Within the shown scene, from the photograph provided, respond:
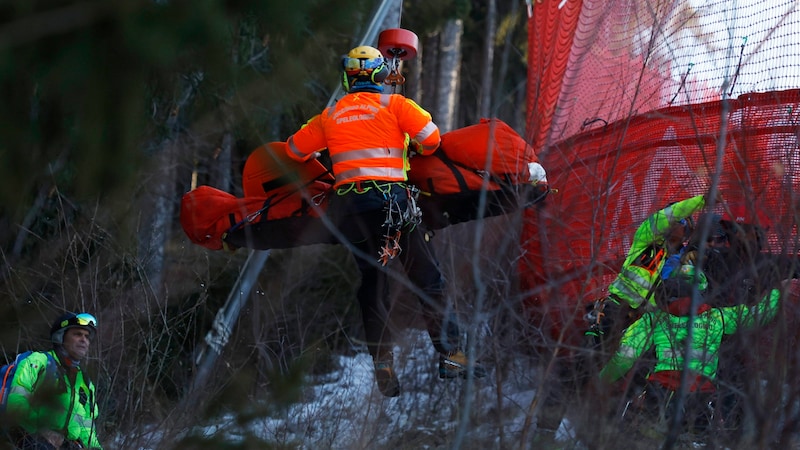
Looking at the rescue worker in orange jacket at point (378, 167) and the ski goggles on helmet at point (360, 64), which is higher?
the ski goggles on helmet at point (360, 64)

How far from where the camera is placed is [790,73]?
5707mm

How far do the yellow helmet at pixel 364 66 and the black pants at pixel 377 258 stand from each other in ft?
1.97

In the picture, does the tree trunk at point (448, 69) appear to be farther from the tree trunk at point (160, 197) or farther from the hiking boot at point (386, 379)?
the hiking boot at point (386, 379)

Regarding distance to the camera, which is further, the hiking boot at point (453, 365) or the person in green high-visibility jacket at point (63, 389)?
the hiking boot at point (453, 365)

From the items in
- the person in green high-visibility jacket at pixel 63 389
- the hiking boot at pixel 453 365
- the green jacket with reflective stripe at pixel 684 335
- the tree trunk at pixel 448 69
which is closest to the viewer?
the person in green high-visibility jacket at pixel 63 389

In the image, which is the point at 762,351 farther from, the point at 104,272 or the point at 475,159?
the point at 104,272

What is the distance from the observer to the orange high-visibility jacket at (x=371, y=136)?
5719 mm

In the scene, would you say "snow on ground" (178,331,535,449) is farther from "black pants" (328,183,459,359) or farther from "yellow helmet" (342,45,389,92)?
"yellow helmet" (342,45,389,92)

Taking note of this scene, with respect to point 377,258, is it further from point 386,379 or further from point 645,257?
point 645,257

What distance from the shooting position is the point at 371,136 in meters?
5.74

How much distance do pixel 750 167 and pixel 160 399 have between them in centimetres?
320

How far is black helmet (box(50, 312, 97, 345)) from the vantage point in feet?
16.5

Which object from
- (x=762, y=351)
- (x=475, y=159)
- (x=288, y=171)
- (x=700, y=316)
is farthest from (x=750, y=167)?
(x=288, y=171)

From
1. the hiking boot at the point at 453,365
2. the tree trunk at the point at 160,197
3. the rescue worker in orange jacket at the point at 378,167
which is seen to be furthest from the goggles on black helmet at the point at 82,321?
the hiking boot at the point at 453,365
